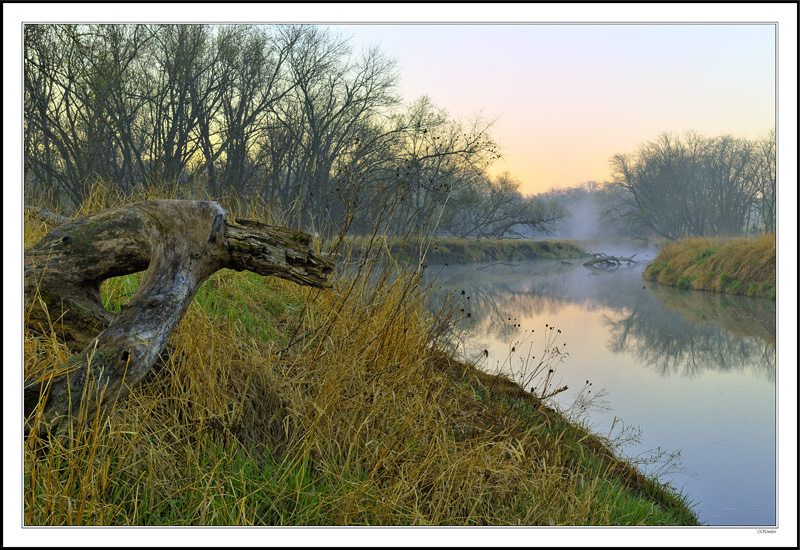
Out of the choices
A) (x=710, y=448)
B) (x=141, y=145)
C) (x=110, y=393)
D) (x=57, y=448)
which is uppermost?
(x=141, y=145)

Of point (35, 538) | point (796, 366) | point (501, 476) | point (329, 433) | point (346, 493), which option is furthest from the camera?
point (501, 476)

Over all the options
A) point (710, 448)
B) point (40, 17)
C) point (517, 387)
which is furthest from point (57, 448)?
point (710, 448)

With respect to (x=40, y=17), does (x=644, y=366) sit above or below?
below

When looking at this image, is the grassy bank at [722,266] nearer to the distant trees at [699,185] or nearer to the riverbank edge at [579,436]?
the riverbank edge at [579,436]

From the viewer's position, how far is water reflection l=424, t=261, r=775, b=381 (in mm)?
7695

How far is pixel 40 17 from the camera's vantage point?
2.49m

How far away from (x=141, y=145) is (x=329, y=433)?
1792 centimetres

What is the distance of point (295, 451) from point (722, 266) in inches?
592

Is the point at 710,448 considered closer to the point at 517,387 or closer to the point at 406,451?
the point at 517,387

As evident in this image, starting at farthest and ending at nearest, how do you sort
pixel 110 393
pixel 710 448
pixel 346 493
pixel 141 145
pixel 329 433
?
pixel 141 145, pixel 710 448, pixel 329 433, pixel 346 493, pixel 110 393

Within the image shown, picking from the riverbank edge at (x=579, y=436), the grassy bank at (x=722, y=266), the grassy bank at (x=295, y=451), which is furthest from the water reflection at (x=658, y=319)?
the grassy bank at (x=295, y=451)

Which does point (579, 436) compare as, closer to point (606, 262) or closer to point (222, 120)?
point (222, 120)

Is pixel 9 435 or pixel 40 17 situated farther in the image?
pixel 40 17

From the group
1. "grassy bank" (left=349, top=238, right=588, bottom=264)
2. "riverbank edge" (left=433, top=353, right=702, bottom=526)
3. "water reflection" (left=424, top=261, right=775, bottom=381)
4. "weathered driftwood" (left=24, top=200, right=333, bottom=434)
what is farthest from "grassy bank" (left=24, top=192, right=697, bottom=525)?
"grassy bank" (left=349, top=238, right=588, bottom=264)
